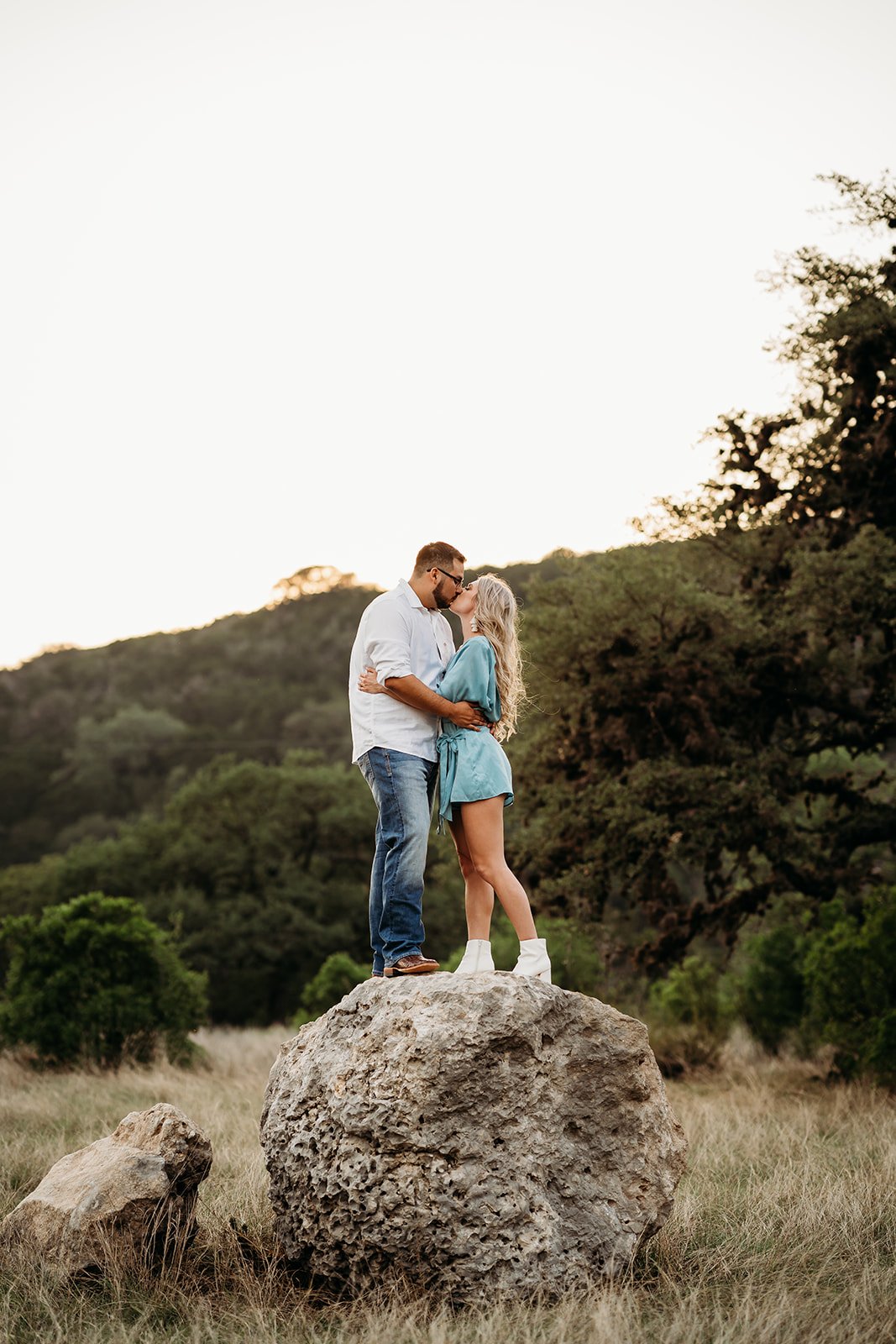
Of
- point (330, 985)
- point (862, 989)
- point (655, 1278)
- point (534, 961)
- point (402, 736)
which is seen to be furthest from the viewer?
point (330, 985)

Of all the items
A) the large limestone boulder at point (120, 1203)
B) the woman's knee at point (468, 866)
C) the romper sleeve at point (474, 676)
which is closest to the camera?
the large limestone boulder at point (120, 1203)

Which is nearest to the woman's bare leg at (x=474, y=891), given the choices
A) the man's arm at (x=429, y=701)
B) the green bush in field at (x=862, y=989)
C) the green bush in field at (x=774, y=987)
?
the man's arm at (x=429, y=701)

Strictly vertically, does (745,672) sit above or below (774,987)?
above

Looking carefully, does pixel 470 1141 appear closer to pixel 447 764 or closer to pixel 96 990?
pixel 447 764

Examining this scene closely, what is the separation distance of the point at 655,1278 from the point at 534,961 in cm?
138

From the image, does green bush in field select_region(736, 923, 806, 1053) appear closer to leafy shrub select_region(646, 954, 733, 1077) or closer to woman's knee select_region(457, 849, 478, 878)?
leafy shrub select_region(646, 954, 733, 1077)

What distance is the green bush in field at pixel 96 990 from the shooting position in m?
12.7

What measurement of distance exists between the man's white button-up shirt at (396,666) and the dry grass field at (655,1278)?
2.28 meters

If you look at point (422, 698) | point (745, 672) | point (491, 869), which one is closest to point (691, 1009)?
point (745, 672)

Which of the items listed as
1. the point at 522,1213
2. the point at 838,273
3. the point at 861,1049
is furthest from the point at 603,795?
the point at 522,1213

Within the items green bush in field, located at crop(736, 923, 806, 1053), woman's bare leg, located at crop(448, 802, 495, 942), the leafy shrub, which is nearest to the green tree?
the leafy shrub

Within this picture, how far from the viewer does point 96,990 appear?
12.9m

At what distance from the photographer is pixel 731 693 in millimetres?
11172

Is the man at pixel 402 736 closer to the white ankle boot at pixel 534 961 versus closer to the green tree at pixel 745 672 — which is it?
the white ankle boot at pixel 534 961
